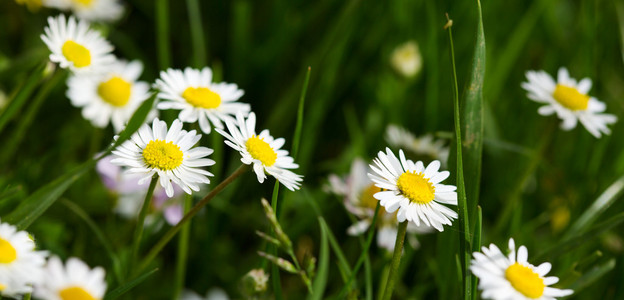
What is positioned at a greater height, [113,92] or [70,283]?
[113,92]

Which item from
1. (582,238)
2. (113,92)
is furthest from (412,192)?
(113,92)

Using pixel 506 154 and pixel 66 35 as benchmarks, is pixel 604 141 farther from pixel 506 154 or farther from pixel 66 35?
pixel 66 35

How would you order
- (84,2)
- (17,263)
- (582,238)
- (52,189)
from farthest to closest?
(84,2)
(582,238)
(52,189)
(17,263)

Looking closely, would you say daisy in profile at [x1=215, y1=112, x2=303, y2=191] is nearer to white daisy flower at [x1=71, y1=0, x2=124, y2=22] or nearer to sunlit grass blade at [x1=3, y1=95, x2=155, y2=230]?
sunlit grass blade at [x1=3, y1=95, x2=155, y2=230]

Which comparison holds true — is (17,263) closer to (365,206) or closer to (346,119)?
(365,206)

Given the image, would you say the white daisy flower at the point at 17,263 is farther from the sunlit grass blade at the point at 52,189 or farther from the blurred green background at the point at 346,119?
the blurred green background at the point at 346,119

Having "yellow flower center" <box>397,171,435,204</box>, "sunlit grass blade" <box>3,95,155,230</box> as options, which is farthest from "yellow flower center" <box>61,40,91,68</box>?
"yellow flower center" <box>397,171,435,204</box>
